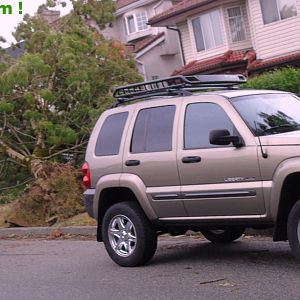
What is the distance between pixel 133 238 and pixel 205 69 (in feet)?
59.7

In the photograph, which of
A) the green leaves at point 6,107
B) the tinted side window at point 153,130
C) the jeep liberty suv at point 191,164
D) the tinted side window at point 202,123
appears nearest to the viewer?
the jeep liberty suv at point 191,164

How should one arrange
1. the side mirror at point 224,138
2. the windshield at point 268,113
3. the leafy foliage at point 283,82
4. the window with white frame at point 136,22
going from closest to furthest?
the side mirror at point 224,138, the windshield at point 268,113, the leafy foliage at point 283,82, the window with white frame at point 136,22

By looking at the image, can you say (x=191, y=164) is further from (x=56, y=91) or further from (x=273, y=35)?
(x=273, y=35)

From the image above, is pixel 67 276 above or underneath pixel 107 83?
underneath

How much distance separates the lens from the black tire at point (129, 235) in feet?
27.0

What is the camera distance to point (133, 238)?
8359mm

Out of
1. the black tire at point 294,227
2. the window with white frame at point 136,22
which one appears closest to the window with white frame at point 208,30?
the window with white frame at point 136,22

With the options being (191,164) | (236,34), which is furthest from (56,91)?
(236,34)

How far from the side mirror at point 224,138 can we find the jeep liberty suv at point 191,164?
0.04 ft

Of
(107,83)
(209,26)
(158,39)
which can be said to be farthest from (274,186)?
(158,39)

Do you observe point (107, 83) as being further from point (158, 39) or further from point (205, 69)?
point (158, 39)

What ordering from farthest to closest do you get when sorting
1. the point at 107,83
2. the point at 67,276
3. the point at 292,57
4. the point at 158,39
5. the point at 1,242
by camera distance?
the point at 158,39 → the point at 292,57 → the point at 107,83 → the point at 1,242 → the point at 67,276

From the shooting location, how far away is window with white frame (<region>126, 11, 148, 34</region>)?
3791 cm

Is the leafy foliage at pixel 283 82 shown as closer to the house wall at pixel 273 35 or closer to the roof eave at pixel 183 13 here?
the house wall at pixel 273 35
